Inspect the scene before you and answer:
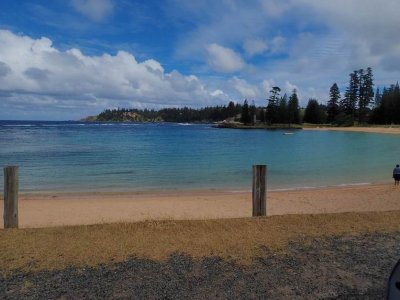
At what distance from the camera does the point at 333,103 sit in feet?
439

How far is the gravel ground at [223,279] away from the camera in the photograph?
4.32 m

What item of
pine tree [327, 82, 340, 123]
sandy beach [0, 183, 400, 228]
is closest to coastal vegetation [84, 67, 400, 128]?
pine tree [327, 82, 340, 123]

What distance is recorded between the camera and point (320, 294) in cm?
436

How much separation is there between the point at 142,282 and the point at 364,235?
3953 mm

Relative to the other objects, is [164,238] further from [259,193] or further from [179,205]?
[179,205]

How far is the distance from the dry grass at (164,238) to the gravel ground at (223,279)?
0.85ft

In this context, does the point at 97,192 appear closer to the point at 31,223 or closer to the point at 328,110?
the point at 31,223

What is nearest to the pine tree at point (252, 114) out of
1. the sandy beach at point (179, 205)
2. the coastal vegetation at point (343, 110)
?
the coastal vegetation at point (343, 110)

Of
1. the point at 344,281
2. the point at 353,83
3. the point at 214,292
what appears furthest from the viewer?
the point at 353,83

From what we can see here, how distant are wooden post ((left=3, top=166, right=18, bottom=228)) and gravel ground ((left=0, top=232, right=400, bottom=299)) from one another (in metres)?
2.44

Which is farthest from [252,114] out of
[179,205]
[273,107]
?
[179,205]

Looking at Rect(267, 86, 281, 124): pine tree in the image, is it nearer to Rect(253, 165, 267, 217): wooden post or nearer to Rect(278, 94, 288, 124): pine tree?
Rect(278, 94, 288, 124): pine tree

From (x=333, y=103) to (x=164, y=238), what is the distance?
13789 centimetres

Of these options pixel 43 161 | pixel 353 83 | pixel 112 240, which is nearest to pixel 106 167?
pixel 43 161
